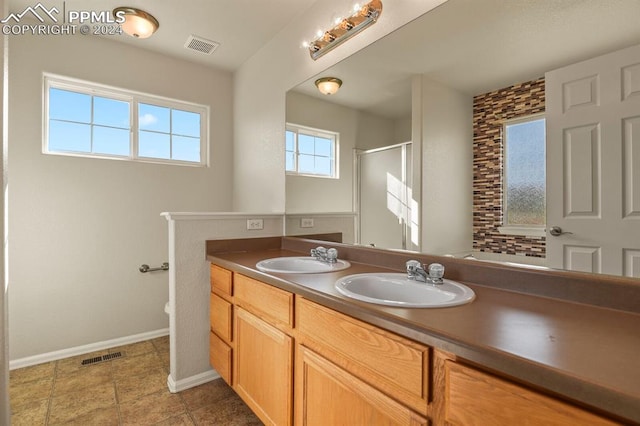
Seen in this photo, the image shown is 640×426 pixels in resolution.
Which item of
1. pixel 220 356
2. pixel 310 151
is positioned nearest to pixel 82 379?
pixel 220 356

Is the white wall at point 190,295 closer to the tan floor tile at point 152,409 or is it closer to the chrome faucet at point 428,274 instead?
the tan floor tile at point 152,409

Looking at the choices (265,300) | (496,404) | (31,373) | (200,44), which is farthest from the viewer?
(200,44)

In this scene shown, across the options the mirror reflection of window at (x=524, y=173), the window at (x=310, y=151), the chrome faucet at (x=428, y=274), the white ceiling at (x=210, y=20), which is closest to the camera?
the mirror reflection of window at (x=524, y=173)

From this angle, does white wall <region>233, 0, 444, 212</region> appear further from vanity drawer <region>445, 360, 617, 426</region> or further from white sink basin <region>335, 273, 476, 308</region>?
vanity drawer <region>445, 360, 617, 426</region>

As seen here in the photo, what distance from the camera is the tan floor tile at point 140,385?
1.93 metres

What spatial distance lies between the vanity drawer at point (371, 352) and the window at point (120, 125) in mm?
2447

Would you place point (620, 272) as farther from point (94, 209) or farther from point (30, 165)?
point (30, 165)

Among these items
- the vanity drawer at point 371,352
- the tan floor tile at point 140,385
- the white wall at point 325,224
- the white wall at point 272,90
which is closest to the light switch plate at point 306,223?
the white wall at point 325,224

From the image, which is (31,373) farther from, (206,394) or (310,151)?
(310,151)

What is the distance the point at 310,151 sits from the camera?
2.21m

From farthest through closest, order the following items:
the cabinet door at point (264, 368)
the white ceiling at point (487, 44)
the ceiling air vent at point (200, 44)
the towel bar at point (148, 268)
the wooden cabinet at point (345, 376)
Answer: the towel bar at point (148, 268) < the ceiling air vent at point (200, 44) < the cabinet door at point (264, 368) < the white ceiling at point (487, 44) < the wooden cabinet at point (345, 376)

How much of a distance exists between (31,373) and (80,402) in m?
0.70

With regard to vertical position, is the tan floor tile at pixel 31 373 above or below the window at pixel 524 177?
below

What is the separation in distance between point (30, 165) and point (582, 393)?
10.7ft
